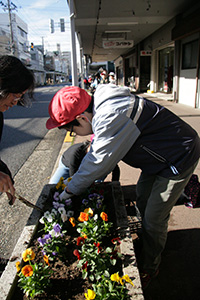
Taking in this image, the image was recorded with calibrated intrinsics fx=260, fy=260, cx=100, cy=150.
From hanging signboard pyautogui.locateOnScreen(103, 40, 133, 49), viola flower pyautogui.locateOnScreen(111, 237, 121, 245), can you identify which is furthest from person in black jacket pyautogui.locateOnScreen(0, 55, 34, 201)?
hanging signboard pyautogui.locateOnScreen(103, 40, 133, 49)

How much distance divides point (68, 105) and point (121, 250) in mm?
1050

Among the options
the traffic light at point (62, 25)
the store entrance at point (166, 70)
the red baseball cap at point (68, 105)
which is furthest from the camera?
the traffic light at point (62, 25)

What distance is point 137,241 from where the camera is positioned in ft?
7.81

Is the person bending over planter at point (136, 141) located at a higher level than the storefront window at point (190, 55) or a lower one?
lower

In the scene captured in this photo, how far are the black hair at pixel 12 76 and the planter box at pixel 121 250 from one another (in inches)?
41.7

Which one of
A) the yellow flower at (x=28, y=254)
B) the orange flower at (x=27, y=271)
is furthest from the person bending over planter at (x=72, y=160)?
the orange flower at (x=27, y=271)

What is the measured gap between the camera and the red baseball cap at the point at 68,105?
169 cm

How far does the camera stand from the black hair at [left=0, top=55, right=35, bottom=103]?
5.44ft

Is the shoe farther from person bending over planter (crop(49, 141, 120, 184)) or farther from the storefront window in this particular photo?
the storefront window

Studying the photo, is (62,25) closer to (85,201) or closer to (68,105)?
(85,201)

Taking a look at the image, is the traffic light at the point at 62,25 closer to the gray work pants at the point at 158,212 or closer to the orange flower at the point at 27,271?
the gray work pants at the point at 158,212

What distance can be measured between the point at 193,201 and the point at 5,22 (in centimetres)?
6313

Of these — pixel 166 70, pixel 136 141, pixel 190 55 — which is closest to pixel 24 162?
pixel 136 141

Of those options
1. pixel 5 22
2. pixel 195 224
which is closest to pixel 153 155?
pixel 195 224
